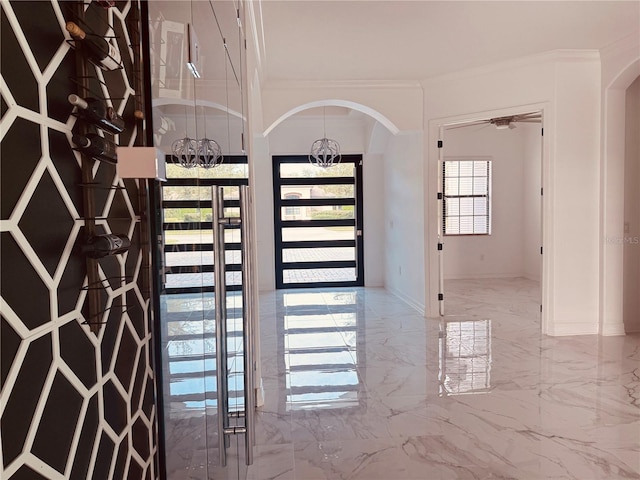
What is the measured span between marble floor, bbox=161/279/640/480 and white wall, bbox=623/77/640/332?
617mm

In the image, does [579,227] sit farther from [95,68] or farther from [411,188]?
[95,68]

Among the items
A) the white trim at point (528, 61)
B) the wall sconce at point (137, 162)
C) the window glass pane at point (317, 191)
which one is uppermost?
the white trim at point (528, 61)

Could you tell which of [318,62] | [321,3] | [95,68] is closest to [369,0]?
[321,3]

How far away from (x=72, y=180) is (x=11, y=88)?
0.14 m

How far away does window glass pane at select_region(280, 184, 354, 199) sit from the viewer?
26.2 ft

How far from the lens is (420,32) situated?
3.91 m

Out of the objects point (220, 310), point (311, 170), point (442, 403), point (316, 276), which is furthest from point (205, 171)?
point (316, 276)

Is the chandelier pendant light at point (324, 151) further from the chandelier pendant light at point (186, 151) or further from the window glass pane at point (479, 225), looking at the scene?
the chandelier pendant light at point (186, 151)

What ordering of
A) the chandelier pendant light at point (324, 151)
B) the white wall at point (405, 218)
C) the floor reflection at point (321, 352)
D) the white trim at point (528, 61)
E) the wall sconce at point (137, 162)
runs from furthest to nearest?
the chandelier pendant light at point (324, 151), the white wall at point (405, 218), the white trim at point (528, 61), the floor reflection at point (321, 352), the wall sconce at point (137, 162)

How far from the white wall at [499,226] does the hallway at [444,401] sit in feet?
10.2

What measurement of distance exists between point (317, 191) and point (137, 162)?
741 centimetres

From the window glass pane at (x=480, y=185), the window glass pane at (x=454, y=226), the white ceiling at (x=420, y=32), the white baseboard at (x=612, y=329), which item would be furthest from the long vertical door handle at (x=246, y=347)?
the window glass pane at (x=480, y=185)

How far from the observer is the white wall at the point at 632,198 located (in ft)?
15.2

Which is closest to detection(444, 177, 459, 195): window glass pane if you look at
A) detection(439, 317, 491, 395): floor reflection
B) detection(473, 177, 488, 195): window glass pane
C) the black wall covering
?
detection(473, 177, 488, 195): window glass pane
